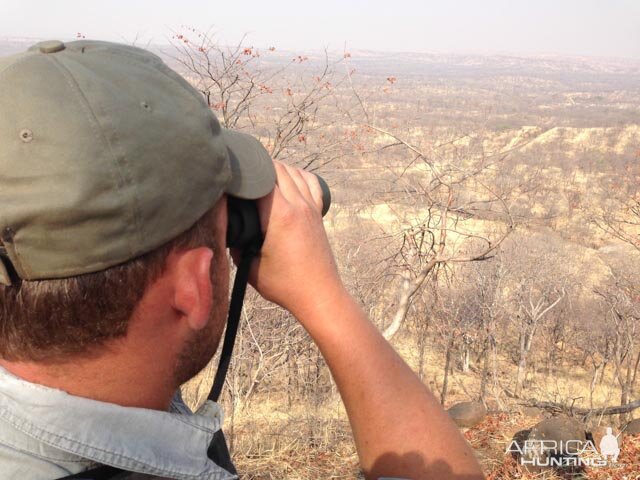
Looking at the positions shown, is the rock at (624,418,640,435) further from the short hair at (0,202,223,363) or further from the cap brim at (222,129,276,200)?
the short hair at (0,202,223,363)

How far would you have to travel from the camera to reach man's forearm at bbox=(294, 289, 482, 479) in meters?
0.96

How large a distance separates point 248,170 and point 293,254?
0.16 metres

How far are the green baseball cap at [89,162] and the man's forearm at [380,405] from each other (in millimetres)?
316

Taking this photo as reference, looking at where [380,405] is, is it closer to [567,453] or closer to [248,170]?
[248,170]

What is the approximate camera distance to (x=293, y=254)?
0.97m

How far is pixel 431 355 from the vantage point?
16.5m

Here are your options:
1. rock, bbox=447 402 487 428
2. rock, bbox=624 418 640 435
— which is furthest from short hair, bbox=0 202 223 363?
rock, bbox=624 418 640 435

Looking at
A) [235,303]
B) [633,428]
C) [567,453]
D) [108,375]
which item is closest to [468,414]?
[633,428]

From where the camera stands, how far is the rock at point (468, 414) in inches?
253

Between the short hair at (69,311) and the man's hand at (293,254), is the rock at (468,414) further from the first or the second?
the short hair at (69,311)

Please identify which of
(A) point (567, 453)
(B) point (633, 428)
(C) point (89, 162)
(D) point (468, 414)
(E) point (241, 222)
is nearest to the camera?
(C) point (89, 162)

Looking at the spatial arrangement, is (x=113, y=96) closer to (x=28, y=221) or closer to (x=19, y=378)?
(x=28, y=221)

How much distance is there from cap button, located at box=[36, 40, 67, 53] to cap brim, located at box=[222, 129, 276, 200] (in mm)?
276

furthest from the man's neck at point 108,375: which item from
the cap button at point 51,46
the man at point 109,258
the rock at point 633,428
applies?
the rock at point 633,428
